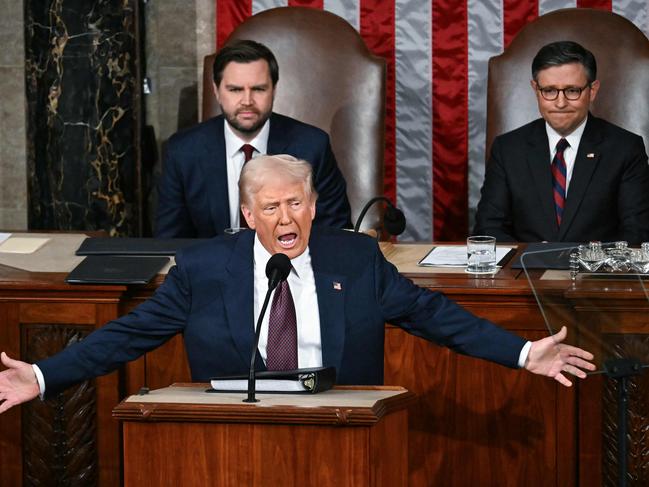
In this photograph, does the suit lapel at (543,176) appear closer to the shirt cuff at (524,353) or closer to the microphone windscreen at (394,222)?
the microphone windscreen at (394,222)

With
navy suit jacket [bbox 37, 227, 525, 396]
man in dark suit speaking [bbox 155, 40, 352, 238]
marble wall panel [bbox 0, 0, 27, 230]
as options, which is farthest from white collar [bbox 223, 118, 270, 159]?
navy suit jacket [bbox 37, 227, 525, 396]

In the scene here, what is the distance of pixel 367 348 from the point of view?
365 cm

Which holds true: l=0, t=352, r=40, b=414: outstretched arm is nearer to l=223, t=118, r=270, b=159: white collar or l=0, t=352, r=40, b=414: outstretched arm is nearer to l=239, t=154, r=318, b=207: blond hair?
l=239, t=154, r=318, b=207: blond hair

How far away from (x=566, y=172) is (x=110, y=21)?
2.12 metres

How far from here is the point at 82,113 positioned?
628cm

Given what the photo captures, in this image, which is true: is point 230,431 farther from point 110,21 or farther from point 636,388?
point 110,21

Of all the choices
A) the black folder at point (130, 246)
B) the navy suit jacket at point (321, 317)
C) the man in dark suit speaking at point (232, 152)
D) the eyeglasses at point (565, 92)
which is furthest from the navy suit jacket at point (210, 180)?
the navy suit jacket at point (321, 317)

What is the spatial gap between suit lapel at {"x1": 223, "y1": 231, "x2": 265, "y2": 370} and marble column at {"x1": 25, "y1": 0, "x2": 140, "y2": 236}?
277 centimetres

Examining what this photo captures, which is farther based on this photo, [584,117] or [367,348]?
[584,117]

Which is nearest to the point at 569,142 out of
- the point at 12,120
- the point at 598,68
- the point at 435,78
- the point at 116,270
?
the point at 598,68

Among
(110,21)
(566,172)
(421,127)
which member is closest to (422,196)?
(421,127)

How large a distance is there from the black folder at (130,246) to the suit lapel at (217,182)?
1.64ft

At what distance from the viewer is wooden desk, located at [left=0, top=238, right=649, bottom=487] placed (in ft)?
13.7

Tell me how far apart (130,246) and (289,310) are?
52.6 inches
